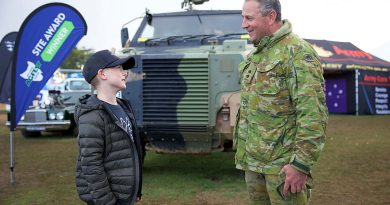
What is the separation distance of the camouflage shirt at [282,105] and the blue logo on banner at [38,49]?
3935 mm

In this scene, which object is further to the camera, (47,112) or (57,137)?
(57,137)

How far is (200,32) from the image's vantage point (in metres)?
6.38

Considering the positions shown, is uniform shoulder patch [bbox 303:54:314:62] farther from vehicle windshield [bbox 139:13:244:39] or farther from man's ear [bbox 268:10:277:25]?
vehicle windshield [bbox 139:13:244:39]

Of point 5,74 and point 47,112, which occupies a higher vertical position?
point 5,74

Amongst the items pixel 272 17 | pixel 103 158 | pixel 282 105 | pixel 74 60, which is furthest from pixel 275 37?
pixel 74 60

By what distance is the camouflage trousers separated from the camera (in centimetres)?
220

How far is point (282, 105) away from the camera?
2205mm

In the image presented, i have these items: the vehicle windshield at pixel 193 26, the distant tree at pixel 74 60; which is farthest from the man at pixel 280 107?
the distant tree at pixel 74 60

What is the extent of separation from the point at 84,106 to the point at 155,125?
2.97 meters

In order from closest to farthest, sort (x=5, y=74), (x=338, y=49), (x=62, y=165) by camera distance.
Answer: (x=62, y=165) < (x=5, y=74) < (x=338, y=49)

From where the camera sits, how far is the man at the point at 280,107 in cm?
208

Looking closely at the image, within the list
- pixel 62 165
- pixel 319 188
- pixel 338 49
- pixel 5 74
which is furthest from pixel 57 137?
pixel 338 49

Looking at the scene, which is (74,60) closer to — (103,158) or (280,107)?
(103,158)

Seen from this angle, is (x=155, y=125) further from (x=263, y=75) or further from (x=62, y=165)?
(x=263, y=75)
